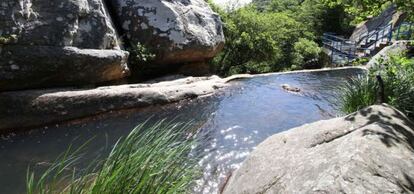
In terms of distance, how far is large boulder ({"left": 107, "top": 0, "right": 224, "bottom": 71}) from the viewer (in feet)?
41.4

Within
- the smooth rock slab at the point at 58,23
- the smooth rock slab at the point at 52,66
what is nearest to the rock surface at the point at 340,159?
the smooth rock slab at the point at 52,66

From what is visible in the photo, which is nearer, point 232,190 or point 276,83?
point 232,190

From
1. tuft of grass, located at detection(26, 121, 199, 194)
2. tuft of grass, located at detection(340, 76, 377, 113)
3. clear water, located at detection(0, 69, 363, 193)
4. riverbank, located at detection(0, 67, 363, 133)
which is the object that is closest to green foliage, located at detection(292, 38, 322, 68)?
clear water, located at detection(0, 69, 363, 193)

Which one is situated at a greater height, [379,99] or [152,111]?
[379,99]

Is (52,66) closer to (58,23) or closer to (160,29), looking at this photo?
(58,23)

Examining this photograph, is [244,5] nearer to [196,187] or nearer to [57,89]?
[57,89]

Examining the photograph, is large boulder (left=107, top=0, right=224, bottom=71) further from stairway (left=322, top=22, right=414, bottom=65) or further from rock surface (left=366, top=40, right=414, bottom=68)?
stairway (left=322, top=22, right=414, bottom=65)

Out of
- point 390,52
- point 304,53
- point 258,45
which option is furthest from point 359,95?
point 304,53

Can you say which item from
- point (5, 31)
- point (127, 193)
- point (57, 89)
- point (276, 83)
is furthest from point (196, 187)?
point (276, 83)

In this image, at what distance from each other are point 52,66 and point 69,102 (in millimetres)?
1005

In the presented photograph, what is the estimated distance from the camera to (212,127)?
859 centimetres

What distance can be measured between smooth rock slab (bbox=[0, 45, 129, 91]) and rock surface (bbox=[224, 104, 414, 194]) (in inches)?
221

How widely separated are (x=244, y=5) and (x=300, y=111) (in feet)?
45.1

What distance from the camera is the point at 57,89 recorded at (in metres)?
8.91
